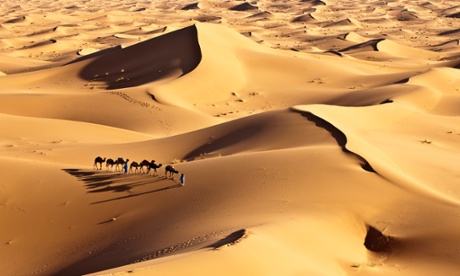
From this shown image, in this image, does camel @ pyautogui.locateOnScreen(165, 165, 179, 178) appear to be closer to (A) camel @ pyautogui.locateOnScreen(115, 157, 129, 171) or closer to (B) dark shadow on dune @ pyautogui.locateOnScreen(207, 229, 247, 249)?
(A) camel @ pyautogui.locateOnScreen(115, 157, 129, 171)

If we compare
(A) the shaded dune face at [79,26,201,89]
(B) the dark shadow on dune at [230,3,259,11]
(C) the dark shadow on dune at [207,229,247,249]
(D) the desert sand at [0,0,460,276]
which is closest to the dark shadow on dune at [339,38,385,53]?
(D) the desert sand at [0,0,460,276]

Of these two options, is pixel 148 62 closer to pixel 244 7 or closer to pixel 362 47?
pixel 362 47

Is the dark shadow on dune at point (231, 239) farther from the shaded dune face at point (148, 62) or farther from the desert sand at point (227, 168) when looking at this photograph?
the shaded dune face at point (148, 62)

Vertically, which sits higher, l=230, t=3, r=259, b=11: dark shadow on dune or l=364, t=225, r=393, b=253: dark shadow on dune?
l=364, t=225, r=393, b=253: dark shadow on dune

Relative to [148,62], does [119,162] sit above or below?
above

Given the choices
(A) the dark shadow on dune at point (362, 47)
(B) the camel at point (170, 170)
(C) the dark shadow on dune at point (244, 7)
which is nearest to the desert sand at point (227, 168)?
(B) the camel at point (170, 170)

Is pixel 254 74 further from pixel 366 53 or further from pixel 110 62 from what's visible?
pixel 366 53

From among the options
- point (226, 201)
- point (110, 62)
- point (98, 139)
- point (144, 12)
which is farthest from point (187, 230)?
point (144, 12)

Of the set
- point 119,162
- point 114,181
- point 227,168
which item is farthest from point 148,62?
point 227,168
